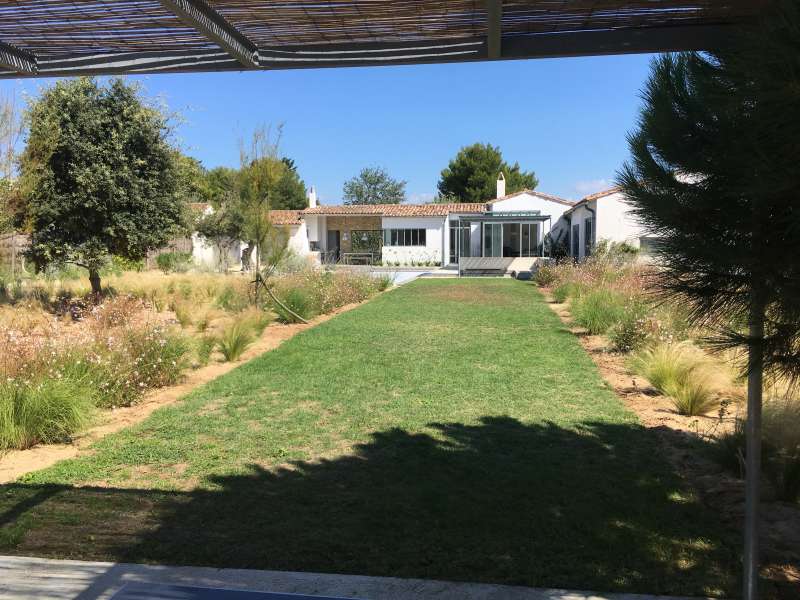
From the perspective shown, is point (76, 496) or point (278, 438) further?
point (278, 438)

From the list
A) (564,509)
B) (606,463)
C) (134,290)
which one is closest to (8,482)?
(564,509)

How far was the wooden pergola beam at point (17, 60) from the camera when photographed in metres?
3.36

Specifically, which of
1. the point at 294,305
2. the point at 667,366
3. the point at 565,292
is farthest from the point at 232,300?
the point at 667,366

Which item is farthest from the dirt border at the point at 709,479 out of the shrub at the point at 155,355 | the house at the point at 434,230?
the house at the point at 434,230

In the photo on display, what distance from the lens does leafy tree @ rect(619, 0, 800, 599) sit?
6.26 feet

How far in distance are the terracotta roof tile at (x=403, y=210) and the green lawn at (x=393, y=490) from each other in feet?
109

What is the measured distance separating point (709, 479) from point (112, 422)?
5521 millimetres

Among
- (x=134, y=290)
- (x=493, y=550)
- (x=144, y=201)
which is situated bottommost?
(x=493, y=550)

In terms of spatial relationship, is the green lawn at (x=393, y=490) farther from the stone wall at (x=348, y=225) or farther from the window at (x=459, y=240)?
the stone wall at (x=348, y=225)

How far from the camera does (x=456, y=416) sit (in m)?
6.50

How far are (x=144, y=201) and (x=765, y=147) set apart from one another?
44.9 ft

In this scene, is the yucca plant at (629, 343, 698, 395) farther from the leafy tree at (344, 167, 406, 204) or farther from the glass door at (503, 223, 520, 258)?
the leafy tree at (344, 167, 406, 204)

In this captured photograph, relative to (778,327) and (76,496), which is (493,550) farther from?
(76,496)

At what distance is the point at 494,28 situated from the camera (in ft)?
9.48
